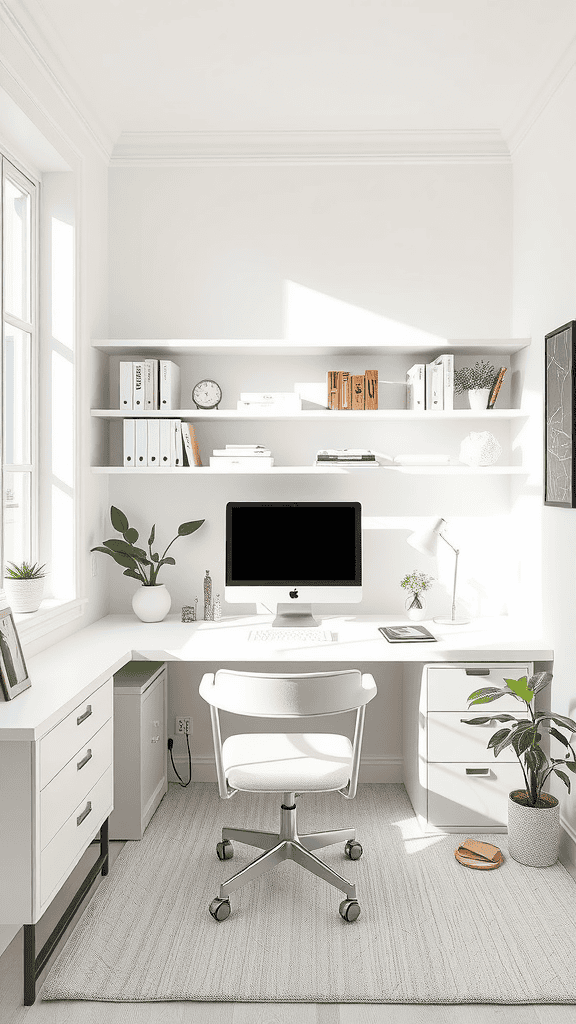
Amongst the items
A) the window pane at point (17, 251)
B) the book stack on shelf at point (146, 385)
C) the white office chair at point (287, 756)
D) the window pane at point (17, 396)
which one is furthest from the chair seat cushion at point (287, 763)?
the window pane at point (17, 251)

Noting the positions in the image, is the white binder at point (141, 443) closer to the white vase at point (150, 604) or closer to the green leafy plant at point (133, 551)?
the green leafy plant at point (133, 551)

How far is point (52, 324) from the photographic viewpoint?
2961 millimetres

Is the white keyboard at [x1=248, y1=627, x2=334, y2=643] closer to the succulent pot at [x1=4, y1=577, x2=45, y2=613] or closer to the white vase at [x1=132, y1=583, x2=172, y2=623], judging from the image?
the white vase at [x1=132, y1=583, x2=172, y2=623]

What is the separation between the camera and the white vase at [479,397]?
319cm

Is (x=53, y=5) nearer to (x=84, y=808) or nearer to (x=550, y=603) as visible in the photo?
(x=84, y=808)

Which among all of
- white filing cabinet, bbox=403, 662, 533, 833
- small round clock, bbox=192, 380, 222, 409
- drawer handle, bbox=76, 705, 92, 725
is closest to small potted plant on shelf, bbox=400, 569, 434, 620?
white filing cabinet, bbox=403, 662, 533, 833

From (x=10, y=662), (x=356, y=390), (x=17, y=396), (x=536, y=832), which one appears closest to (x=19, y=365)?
(x=17, y=396)

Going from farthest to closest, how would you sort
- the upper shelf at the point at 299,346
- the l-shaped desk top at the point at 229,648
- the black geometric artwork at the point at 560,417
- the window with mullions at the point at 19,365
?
the upper shelf at the point at 299,346
the window with mullions at the point at 19,365
the black geometric artwork at the point at 560,417
the l-shaped desk top at the point at 229,648

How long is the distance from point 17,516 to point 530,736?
2.03 metres

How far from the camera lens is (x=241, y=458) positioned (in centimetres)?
318

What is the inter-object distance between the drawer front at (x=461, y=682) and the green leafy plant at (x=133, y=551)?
122cm

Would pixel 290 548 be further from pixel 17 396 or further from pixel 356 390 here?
pixel 17 396

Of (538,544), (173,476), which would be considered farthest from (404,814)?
(173,476)

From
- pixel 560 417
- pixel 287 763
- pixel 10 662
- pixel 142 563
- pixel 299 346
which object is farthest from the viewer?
pixel 142 563
